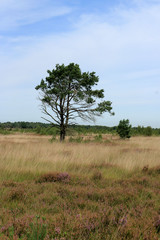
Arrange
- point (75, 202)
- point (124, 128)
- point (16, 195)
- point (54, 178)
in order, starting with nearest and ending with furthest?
point (75, 202)
point (16, 195)
point (54, 178)
point (124, 128)

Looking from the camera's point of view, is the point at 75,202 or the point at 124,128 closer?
the point at 75,202

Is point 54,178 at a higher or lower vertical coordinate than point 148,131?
lower

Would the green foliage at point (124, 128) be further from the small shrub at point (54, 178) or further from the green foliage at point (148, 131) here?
the small shrub at point (54, 178)

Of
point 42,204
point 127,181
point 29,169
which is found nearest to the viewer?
point 42,204

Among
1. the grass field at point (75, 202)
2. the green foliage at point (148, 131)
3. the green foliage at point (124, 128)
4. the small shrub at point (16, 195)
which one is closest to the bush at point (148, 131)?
the green foliage at point (148, 131)

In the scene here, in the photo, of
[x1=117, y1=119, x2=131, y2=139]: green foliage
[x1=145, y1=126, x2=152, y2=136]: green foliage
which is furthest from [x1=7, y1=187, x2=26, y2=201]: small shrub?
[x1=145, y1=126, x2=152, y2=136]: green foliage

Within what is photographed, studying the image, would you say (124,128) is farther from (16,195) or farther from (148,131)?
(16,195)

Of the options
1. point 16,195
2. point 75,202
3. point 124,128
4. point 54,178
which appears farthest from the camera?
point 124,128

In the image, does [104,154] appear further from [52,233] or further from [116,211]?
[52,233]

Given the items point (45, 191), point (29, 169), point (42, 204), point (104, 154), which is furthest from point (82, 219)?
point (104, 154)

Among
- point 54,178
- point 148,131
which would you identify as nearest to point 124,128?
point 148,131

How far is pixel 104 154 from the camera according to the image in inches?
413

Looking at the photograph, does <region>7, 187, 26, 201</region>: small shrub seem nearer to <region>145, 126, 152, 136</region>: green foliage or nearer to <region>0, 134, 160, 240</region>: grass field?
<region>0, 134, 160, 240</region>: grass field

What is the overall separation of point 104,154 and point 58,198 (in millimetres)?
6347
